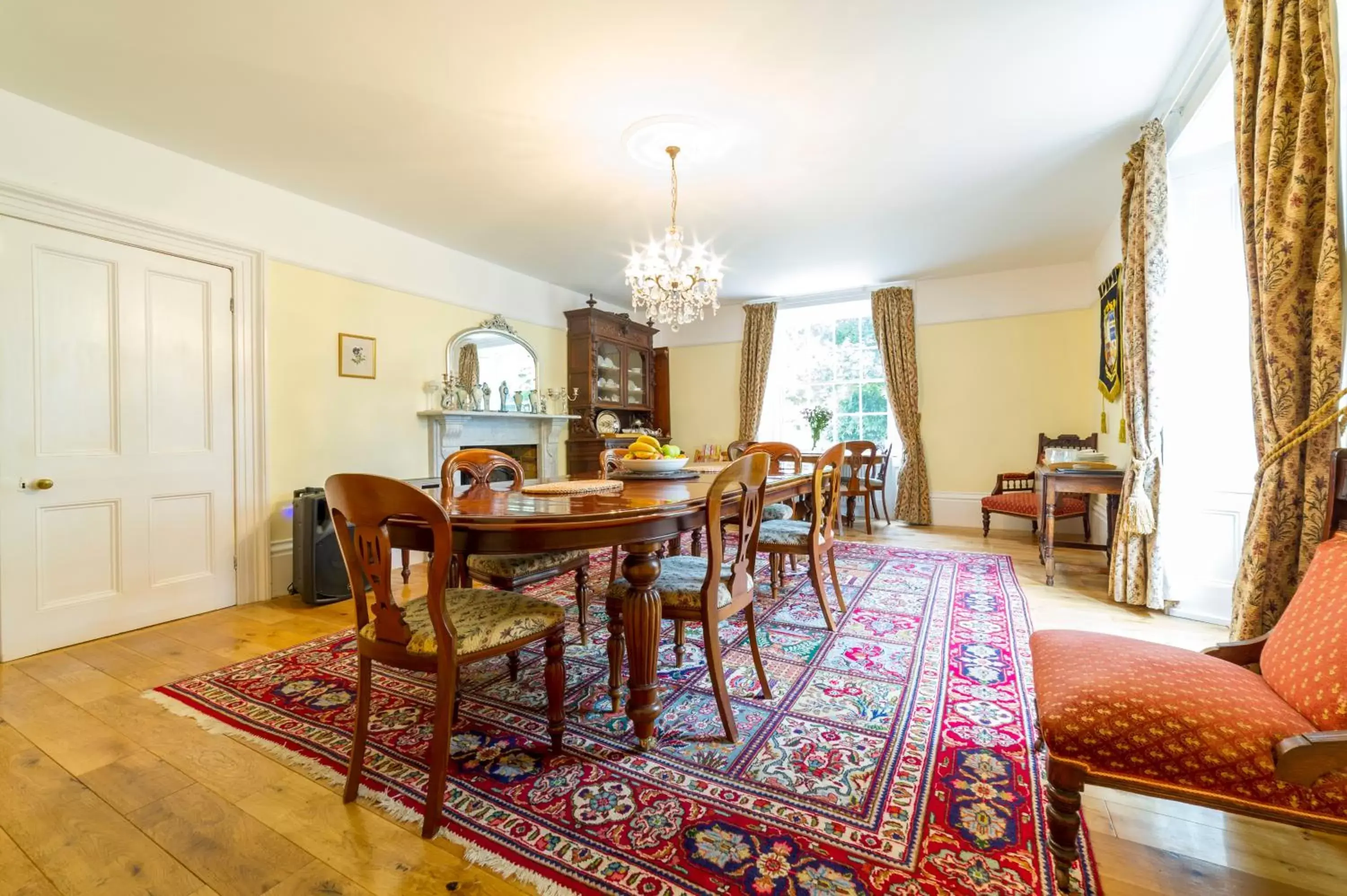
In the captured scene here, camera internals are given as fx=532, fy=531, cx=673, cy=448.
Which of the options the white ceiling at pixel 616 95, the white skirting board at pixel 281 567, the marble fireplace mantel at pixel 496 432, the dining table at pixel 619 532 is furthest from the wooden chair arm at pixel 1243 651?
the white skirting board at pixel 281 567

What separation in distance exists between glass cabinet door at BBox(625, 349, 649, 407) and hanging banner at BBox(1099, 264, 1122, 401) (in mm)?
4502

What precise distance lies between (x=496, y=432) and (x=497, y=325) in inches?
39.2

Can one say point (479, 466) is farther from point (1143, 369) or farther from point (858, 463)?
point (858, 463)

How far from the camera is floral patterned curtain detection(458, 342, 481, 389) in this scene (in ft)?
15.1

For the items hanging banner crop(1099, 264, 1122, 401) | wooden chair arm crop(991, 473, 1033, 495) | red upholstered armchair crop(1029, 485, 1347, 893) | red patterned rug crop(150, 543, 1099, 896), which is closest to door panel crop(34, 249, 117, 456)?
red patterned rug crop(150, 543, 1099, 896)

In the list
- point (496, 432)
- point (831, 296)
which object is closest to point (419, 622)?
point (496, 432)

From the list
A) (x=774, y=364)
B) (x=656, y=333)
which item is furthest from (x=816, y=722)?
(x=656, y=333)

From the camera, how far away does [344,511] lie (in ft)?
4.47

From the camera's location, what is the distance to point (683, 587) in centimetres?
177

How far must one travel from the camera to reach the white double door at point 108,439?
2479mm

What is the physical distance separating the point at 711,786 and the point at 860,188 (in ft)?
11.6

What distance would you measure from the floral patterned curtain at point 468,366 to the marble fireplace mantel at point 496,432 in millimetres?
325

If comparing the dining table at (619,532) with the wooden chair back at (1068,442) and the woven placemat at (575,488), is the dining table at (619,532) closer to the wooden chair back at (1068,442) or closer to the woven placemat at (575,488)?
the woven placemat at (575,488)

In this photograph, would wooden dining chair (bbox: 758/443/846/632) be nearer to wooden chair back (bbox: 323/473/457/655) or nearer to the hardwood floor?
the hardwood floor
